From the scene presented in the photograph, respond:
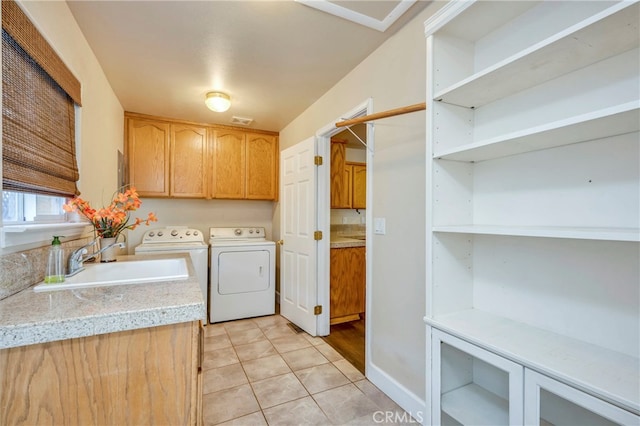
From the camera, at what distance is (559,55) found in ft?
2.96

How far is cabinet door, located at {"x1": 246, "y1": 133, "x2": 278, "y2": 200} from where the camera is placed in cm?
384

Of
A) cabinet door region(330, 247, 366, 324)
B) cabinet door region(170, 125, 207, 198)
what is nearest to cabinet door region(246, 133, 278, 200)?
cabinet door region(170, 125, 207, 198)

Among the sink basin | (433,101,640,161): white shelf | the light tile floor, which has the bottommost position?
the light tile floor

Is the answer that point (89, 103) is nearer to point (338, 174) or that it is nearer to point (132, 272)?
point (132, 272)

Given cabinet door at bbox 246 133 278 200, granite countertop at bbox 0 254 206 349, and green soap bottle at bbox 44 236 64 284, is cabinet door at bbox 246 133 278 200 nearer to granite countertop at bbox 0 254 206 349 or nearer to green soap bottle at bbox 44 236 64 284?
green soap bottle at bbox 44 236 64 284

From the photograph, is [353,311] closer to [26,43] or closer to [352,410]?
[352,410]

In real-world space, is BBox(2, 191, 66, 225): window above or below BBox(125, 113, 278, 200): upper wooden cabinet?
below

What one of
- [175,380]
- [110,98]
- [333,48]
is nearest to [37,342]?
[175,380]

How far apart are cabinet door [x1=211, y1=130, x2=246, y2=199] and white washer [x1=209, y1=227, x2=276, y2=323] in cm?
68

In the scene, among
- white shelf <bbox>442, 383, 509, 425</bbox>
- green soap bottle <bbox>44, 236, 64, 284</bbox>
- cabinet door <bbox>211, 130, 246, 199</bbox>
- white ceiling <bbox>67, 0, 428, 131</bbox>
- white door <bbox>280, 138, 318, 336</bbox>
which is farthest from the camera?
cabinet door <bbox>211, 130, 246, 199</bbox>

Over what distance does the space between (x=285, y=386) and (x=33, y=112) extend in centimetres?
206

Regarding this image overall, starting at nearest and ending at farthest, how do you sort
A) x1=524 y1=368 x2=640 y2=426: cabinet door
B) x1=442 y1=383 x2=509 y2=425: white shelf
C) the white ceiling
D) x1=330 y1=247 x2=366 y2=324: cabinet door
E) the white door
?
x1=524 y1=368 x2=640 y2=426: cabinet door < x1=442 y1=383 x2=509 y2=425: white shelf < the white ceiling < the white door < x1=330 y1=247 x2=366 y2=324: cabinet door

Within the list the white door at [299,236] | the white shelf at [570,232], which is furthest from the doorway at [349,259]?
the white shelf at [570,232]

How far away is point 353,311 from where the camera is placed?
10.5ft
